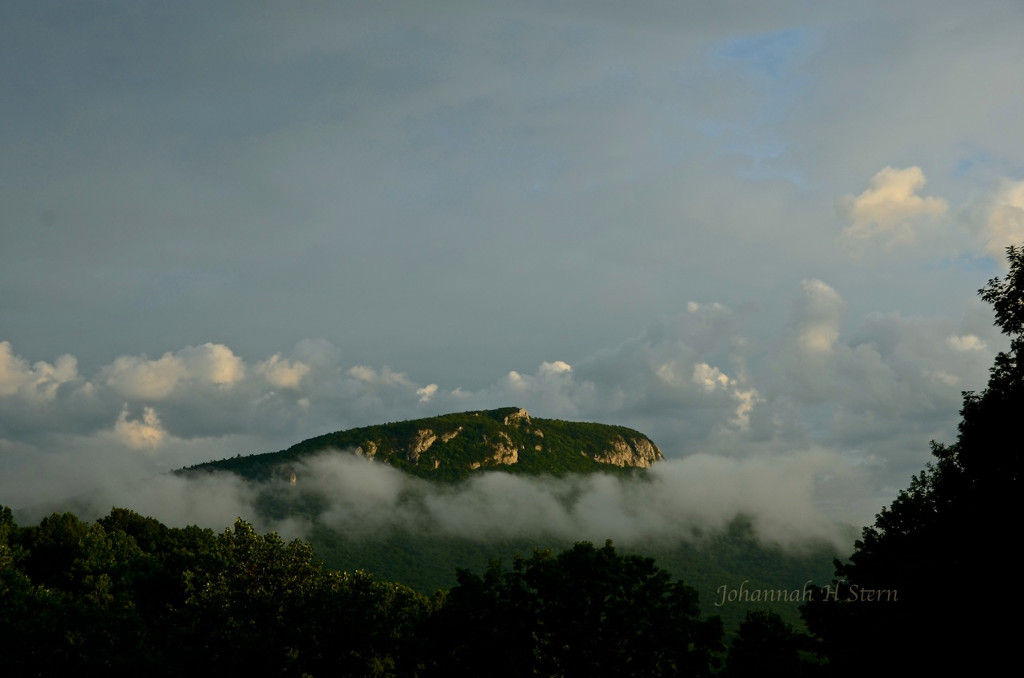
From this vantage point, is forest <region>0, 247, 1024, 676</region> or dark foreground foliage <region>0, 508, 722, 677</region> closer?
forest <region>0, 247, 1024, 676</region>

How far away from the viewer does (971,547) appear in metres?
33.8

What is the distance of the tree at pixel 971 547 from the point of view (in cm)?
3250

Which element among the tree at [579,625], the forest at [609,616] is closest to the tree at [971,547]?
the forest at [609,616]

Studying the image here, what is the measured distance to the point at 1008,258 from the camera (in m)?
34.4

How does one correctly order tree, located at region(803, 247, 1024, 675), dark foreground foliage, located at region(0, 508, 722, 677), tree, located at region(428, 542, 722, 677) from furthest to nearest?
1. tree, located at region(428, 542, 722, 677)
2. dark foreground foliage, located at region(0, 508, 722, 677)
3. tree, located at region(803, 247, 1024, 675)

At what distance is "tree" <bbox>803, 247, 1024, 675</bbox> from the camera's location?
32500mm

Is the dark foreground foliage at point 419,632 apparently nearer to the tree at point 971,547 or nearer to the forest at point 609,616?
the forest at point 609,616

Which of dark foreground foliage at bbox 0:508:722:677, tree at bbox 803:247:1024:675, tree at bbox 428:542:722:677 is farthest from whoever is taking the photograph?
tree at bbox 428:542:722:677

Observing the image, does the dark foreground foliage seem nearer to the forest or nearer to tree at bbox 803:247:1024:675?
the forest

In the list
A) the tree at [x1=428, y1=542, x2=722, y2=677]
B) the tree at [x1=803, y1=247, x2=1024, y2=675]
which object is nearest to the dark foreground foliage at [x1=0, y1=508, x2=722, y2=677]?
the tree at [x1=428, y1=542, x2=722, y2=677]

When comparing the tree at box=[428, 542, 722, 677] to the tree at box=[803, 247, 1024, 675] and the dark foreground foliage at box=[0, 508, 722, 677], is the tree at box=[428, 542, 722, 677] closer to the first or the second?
the dark foreground foliage at box=[0, 508, 722, 677]

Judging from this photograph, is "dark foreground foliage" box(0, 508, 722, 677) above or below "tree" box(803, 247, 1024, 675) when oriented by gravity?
below

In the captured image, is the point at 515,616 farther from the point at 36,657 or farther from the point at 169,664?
the point at 36,657

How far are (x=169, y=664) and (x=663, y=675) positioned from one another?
28223 mm
